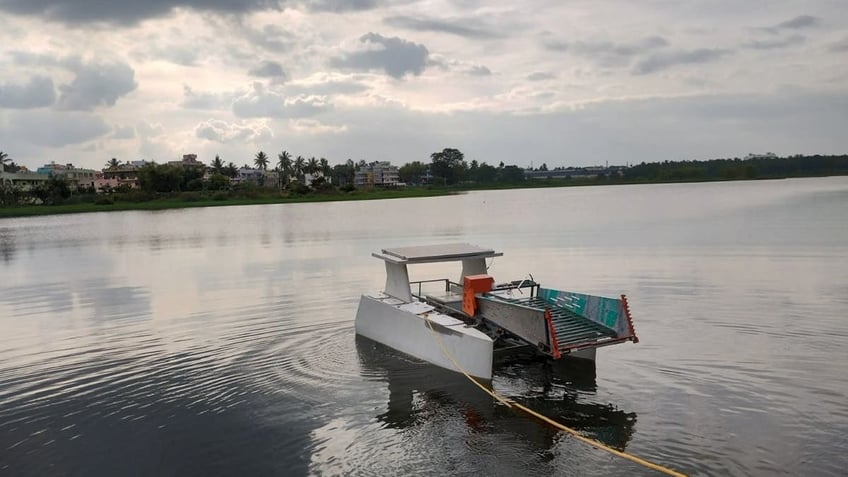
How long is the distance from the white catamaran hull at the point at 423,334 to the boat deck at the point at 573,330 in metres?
1.49

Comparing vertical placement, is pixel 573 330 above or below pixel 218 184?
below

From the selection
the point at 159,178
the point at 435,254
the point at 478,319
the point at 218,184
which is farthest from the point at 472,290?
the point at 218,184

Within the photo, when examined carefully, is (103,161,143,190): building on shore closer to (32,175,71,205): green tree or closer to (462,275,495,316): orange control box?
(32,175,71,205): green tree

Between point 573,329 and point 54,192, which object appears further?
point 54,192

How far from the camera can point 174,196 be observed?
121438mm

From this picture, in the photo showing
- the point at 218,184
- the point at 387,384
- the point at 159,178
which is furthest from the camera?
the point at 218,184

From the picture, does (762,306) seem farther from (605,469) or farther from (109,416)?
(109,416)

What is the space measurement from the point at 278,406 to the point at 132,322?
10231 mm

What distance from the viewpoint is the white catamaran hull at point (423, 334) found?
1270 centimetres

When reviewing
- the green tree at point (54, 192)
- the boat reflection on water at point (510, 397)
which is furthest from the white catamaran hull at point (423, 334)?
the green tree at point (54, 192)

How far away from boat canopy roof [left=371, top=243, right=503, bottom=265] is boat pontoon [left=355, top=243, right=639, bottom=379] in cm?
3

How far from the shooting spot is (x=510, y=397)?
11859 millimetres

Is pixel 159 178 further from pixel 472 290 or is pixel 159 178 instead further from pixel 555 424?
pixel 555 424

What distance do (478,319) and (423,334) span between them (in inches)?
53.8
